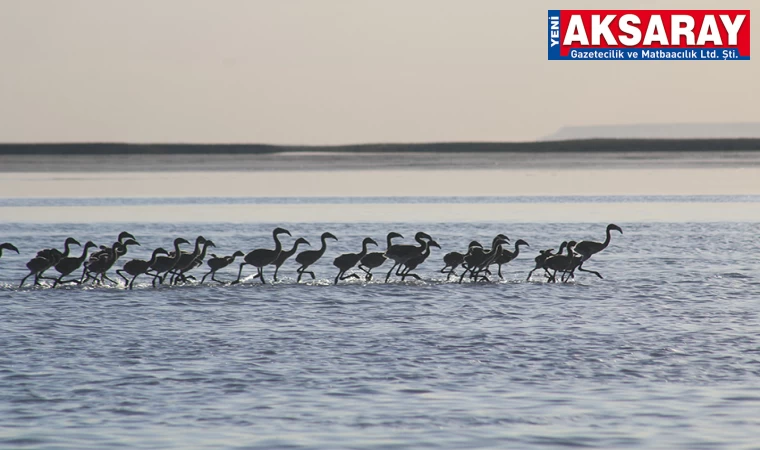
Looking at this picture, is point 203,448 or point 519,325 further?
point 519,325

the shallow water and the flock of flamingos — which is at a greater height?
the flock of flamingos

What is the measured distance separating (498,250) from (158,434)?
14.9 meters

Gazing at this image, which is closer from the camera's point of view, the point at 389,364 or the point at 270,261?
the point at 389,364

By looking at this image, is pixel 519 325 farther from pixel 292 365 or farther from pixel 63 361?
pixel 63 361

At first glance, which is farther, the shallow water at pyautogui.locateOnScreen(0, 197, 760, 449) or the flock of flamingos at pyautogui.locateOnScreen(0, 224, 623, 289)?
the flock of flamingos at pyautogui.locateOnScreen(0, 224, 623, 289)

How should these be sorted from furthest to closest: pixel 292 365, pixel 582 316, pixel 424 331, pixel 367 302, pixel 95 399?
pixel 367 302 → pixel 582 316 → pixel 424 331 → pixel 292 365 → pixel 95 399

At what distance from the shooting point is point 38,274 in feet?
77.2

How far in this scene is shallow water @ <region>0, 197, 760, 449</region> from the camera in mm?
10750

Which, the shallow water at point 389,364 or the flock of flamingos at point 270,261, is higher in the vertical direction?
the flock of flamingos at point 270,261

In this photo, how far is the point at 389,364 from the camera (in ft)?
45.8

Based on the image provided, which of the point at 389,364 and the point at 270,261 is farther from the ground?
the point at 270,261

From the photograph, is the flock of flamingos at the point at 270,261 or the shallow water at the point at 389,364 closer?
the shallow water at the point at 389,364

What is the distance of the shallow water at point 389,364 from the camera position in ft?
35.3

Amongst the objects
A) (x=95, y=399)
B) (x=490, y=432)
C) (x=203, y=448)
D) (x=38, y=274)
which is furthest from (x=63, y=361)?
(x=38, y=274)
